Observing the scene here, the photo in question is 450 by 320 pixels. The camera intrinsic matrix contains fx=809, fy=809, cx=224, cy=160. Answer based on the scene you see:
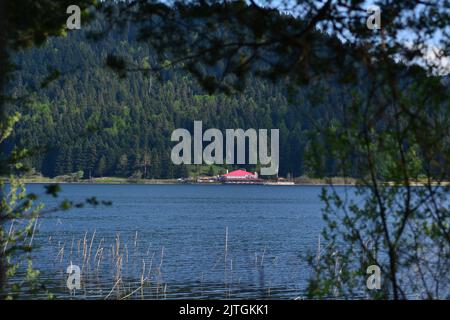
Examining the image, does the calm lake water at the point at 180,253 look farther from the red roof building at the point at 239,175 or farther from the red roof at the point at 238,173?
the red roof at the point at 238,173

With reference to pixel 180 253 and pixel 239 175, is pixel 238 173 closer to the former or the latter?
pixel 239 175

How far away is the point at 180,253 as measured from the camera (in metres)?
42.2

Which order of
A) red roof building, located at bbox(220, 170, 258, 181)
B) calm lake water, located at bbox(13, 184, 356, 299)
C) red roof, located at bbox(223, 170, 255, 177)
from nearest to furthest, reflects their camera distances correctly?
calm lake water, located at bbox(13, 184, 356, 299)
red roof building, located at bbox(220, 170, 258, 181)
red roof, located at bbox(223, 170, 255, 177)

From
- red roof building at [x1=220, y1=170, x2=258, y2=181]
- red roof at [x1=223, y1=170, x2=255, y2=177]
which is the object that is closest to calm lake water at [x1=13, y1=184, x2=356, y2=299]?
red roof building at [x1=220, y1=170, x2=258, y2=181]

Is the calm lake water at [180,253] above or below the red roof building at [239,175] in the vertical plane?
below

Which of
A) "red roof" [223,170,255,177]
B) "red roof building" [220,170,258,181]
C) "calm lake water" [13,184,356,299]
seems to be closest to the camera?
"calm lake water" [13,184,356,299]

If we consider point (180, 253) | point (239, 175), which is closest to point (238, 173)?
point (239, 175)

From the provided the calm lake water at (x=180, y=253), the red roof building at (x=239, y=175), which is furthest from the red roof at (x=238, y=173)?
the calm lake water at (x=180, y=253)

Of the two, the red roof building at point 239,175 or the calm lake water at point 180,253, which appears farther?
the red roof building at point 239,175

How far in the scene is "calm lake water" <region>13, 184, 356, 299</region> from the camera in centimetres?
2705

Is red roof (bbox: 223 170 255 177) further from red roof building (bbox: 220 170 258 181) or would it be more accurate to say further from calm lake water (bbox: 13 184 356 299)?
calm lake water (bbox: 13 184 356 299)

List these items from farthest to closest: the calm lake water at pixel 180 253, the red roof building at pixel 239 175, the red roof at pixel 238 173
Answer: the red roof at pixel 238 173 < the red roof building at pixel 239 175 < the calm lake water at pixel 180 253

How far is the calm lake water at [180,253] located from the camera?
1065 inches

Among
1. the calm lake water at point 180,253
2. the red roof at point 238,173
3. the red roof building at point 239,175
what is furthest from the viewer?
the red roof at point 238,173
